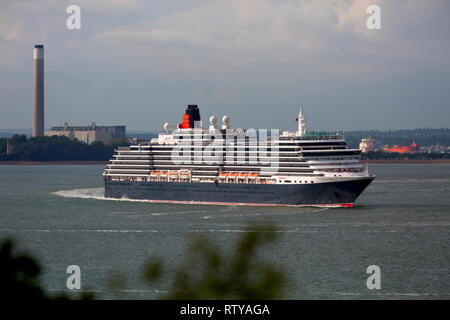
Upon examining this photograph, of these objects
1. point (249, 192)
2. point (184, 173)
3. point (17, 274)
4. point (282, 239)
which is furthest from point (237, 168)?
point (17, 274)

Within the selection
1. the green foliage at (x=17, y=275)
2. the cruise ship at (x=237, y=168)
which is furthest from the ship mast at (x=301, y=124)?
the green foliage at (x=17, y=275)

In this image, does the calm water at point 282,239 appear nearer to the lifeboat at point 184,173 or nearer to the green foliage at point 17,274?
the lifeboat at point 184,173

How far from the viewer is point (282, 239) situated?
45.6 meters

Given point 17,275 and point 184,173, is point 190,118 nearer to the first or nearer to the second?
point 184,173

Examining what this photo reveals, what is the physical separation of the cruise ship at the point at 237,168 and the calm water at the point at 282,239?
5.45 feet

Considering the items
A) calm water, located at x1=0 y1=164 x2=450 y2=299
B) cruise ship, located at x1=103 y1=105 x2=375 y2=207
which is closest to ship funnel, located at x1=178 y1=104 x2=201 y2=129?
cruise ship, located at x1=103 y1=105 x2=375 y2=207

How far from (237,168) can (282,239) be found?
2158 cm

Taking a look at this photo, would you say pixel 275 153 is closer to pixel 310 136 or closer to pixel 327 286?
pixel 310 136

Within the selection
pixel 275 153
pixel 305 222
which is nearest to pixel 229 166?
pixel 275 153

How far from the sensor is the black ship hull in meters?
60.9

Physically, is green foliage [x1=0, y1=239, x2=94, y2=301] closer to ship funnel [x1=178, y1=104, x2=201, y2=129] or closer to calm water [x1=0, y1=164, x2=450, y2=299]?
calm water [x1=0, y1=164, x2=450, y2=299]

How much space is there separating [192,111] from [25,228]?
2819 cm

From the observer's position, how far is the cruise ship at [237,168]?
6147 cm
